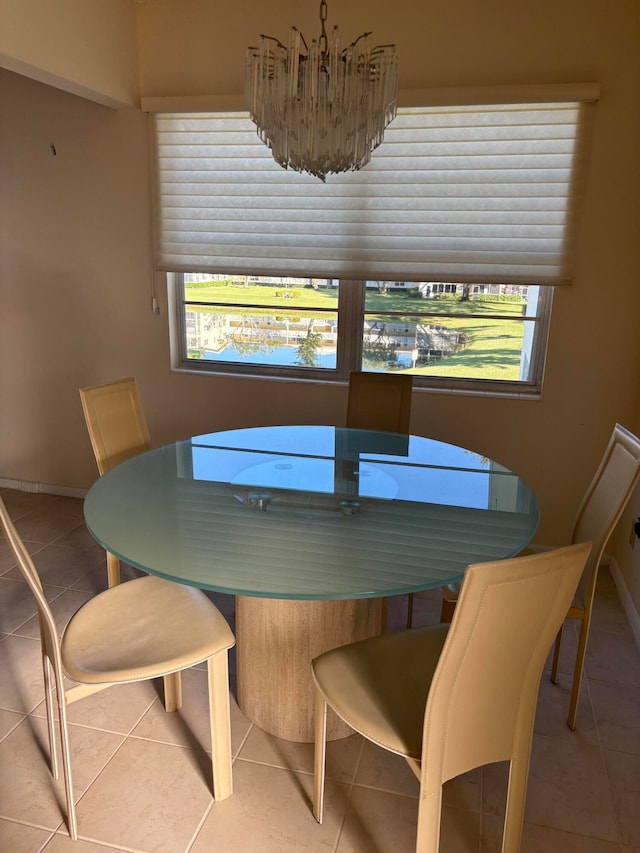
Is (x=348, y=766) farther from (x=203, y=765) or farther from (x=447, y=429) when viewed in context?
(x=447, y=429)

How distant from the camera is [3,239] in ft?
12.7

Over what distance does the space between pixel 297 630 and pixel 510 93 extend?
260 centimetres

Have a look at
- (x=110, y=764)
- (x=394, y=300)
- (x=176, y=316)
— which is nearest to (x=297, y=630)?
(x=110, y=764)

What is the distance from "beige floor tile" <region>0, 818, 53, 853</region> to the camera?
5.40ft

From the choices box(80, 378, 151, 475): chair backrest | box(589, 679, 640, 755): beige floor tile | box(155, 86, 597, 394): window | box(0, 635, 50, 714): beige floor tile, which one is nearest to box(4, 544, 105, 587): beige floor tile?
box(0, 635, 50, 714): beige floor tile

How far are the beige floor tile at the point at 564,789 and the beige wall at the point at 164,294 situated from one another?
96cm

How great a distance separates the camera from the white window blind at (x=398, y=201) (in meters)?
2.99

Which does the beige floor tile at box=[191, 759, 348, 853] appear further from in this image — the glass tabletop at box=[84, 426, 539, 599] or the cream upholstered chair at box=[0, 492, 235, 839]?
the glass tabletop at box=[84, 426, 539, 599]

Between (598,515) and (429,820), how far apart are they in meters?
1.16

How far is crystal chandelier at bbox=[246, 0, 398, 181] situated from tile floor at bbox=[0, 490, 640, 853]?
75.1 inches

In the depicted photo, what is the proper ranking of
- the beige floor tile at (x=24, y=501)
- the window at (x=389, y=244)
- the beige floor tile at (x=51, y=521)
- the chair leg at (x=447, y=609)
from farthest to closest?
the beige floor tile at (x=24, y=501) → the beige floor tile at (x=51, y=521) → the window at (x=389, y=244) → the chair leg at (x=447, y=609)

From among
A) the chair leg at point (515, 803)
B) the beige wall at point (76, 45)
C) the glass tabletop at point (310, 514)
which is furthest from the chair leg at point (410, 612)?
the beige wall at point (76, 45)

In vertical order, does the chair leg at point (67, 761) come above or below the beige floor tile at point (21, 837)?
above

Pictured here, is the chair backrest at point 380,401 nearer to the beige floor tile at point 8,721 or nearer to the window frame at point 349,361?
the window frame at point 349,361
